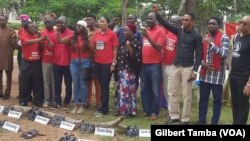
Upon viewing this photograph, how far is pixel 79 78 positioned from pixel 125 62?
3.33ft

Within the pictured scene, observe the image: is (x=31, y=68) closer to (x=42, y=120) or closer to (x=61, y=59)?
(x=61, y=59)

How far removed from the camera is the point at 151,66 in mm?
8227

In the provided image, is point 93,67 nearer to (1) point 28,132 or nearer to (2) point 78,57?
(2) point 78,57

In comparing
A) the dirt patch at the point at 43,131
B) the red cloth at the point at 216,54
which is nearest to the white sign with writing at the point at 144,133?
the dirt patch at the point at 43,131

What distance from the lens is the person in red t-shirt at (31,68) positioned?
871 cm

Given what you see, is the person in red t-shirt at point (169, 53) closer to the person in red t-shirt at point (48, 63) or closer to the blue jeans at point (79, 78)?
the blue jeans at point (79, 78)

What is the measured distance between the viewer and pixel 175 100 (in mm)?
7891

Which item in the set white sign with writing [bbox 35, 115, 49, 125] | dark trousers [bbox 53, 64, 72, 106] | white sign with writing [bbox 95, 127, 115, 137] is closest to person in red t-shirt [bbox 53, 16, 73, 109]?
dark trousers [bbox 53, 64, 72, 106]

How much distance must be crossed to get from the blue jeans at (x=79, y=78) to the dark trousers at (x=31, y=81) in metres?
0.86

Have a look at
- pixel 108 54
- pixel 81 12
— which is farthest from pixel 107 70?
pixel 81 12

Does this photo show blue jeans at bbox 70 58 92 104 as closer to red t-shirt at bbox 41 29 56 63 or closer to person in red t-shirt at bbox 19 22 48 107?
red t-shirt at bbox 41 29 56 63

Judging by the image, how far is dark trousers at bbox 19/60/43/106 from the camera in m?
8.95

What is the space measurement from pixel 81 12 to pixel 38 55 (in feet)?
21.3

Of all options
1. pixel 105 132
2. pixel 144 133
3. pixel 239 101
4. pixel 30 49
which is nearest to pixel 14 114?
pixel 30 49
